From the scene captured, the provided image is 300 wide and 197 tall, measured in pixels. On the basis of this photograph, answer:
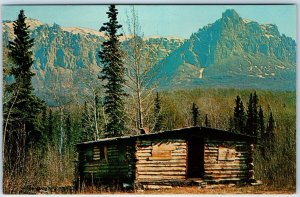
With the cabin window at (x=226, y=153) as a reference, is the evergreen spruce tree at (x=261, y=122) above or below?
above

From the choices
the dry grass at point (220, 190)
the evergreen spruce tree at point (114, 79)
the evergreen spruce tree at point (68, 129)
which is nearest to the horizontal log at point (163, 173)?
the dry grass at point (220, 190)

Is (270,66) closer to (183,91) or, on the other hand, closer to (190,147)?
(190,147)

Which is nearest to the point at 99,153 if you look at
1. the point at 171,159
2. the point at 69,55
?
the point at 171,159

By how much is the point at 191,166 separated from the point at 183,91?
107 feet

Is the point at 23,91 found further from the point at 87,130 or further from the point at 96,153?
the point at 87,130

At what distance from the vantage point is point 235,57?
55438mm

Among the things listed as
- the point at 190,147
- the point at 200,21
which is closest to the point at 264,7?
the point at 200,21

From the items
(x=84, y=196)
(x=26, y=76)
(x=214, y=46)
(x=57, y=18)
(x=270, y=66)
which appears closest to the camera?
(x=84, y=196)

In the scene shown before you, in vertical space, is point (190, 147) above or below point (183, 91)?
below

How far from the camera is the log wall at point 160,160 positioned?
30.0m

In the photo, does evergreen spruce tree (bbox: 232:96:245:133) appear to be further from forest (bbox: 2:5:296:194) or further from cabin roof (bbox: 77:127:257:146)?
cabin roof (bbox: 77:127:257:146)

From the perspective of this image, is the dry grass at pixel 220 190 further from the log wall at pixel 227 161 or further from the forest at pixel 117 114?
the log wall at pixel 227 161

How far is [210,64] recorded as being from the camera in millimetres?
70562

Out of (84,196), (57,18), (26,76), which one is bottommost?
(84,196)
